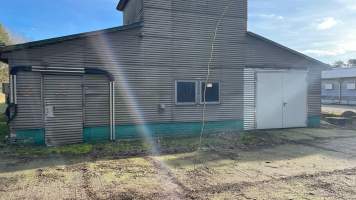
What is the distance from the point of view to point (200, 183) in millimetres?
5652

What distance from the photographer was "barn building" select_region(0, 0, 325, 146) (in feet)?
28.9

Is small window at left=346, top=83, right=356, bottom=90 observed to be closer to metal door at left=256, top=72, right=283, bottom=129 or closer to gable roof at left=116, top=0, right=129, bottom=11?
metal door at left=256, top=72, right=283, bottom=129

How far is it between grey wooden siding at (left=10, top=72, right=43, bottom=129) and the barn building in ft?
0.09

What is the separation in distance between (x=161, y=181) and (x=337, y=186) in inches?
131

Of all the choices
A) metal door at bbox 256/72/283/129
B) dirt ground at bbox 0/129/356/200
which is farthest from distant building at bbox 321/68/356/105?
dirt ground at bbox 0/129/356/200

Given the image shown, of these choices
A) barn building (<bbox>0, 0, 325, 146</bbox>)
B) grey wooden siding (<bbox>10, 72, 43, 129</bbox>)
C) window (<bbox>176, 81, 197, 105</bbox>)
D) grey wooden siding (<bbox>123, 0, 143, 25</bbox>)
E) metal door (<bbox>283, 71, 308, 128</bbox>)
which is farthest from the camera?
metal door (<bbox>283, 71, 308, 128</bbox>)

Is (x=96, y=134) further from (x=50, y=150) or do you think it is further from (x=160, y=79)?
(x=160, y=79)

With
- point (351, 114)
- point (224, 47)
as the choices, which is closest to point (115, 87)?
point (224, 47)

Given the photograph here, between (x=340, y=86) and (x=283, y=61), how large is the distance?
24.0 m

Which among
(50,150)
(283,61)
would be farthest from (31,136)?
(283,61)

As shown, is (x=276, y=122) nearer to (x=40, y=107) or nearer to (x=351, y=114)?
(x=351, y=114)

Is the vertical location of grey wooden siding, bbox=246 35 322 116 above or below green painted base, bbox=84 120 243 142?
above

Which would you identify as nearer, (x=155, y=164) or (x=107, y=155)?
(x=155, y=164)

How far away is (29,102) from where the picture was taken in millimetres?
8641
